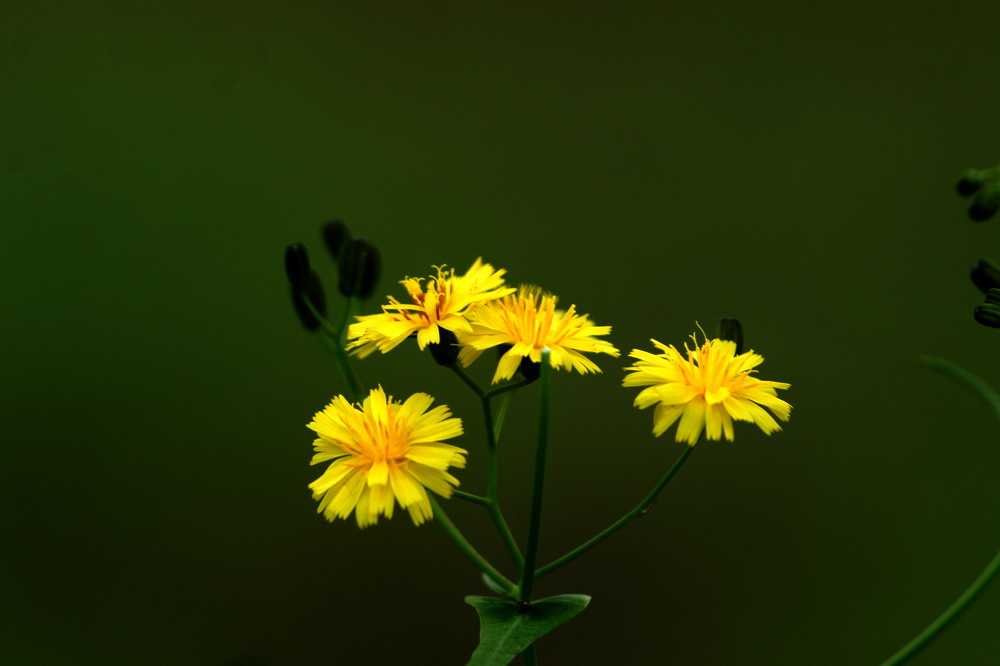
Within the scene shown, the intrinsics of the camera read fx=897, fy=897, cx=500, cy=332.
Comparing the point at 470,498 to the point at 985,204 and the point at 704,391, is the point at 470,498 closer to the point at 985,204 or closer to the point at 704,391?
the point at 704,391

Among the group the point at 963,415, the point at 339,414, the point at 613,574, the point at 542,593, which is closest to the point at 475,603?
the point at 339,414

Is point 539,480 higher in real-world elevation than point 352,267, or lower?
lower

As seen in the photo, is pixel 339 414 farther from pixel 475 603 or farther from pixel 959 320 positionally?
pixel 959 320

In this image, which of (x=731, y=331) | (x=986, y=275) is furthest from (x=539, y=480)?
(x=986, y=275)

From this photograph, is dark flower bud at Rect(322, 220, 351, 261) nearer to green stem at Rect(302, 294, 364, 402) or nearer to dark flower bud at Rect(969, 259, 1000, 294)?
green stem at Rect(302, 294, 364, 402)

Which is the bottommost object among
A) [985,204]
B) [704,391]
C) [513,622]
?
[513,622]

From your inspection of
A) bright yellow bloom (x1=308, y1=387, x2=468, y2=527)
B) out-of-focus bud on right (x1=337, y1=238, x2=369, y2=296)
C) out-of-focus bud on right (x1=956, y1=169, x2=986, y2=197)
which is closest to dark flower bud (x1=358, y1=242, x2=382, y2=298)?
out-of-focus bud on right (x1=337, y1=238, x2=369, y2=296)
